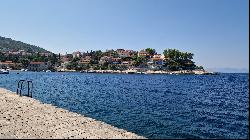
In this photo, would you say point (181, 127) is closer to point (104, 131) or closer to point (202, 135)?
point (202, 135)

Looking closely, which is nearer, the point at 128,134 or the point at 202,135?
the point at 128,134

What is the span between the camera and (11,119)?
22375 mm

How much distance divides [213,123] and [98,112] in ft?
38.5

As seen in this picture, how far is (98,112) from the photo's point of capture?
107 feet

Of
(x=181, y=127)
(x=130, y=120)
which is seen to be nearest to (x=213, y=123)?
(x=181, y=127)

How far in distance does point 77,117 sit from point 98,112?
8.09 m

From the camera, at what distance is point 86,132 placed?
1852 cm

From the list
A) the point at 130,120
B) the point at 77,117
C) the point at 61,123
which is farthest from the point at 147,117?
the point at 61,123

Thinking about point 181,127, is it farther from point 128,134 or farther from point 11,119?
point 11,119

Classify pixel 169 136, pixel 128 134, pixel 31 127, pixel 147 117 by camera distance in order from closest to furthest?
pixel 128 134 → pixel 31 127 → pixel 169 136 → pixel 147 117

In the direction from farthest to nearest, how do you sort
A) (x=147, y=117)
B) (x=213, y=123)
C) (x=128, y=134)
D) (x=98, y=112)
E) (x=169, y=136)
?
(x=98, y=112) < (x=147, y=117) < (x=213, y=123) < (x=169, y=136) < (x=128, y=134)

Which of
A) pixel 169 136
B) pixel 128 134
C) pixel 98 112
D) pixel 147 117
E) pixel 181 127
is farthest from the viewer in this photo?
pixel 98 112

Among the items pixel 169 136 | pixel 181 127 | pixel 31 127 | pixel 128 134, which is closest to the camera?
pixel 128 134

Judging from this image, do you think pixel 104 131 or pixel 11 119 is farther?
pixel 11 119
